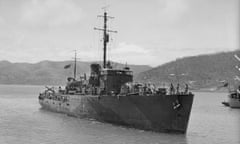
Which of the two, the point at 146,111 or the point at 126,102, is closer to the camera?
the point at 146,111

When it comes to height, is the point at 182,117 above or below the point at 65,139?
above

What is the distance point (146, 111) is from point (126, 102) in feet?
6.82

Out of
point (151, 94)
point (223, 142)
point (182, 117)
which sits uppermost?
point (151, 94)

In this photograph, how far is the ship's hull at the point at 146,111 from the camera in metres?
28.7

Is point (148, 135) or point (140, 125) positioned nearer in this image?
point (148, 135)

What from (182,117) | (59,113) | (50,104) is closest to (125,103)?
(182,117)

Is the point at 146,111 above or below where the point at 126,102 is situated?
below

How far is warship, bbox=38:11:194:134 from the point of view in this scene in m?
28.8

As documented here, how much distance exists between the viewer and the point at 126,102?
30938 mm

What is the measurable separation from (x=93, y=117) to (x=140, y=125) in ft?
25.0

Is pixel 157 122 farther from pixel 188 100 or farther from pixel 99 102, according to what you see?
pixel 99 102

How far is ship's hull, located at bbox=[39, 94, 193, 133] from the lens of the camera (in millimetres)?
28656

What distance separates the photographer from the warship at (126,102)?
28797 mm

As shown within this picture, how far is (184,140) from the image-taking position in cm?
2728
